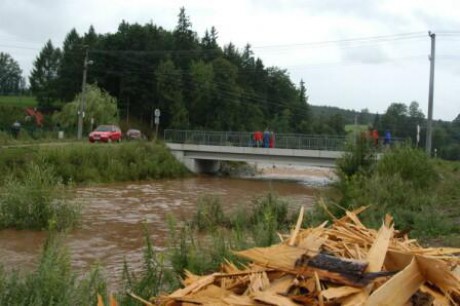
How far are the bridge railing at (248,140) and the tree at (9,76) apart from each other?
277ft

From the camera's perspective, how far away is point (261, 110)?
9862 centimetres

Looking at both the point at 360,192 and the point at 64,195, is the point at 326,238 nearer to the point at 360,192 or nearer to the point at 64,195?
the point at 360,192

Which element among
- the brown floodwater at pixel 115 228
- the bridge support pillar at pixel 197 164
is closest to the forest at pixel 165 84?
the bridge support pillar at pixel 197 164

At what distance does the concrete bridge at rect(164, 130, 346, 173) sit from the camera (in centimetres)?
4191

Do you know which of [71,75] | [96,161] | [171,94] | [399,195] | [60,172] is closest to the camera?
[399,195]

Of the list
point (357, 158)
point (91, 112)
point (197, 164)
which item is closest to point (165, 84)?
point (91, 112)

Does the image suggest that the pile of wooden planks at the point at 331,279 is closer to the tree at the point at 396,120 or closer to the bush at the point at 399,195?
the bush at the point at 399,195

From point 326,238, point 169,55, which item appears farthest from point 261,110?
point 326,238

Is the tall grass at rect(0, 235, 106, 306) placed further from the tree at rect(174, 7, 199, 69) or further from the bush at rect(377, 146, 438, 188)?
the tree at rect(174, 7, 199, 69)

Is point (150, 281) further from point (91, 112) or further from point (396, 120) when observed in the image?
point (396, 120)

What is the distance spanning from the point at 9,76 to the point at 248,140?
329 feet

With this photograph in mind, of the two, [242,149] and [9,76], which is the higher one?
[9,76]

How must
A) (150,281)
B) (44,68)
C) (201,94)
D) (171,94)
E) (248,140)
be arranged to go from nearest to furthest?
1. (150,281)
2. (248,140)
3. (171,94)
4. (201,94)
5. (44,68)

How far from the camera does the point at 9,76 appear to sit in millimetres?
130000
